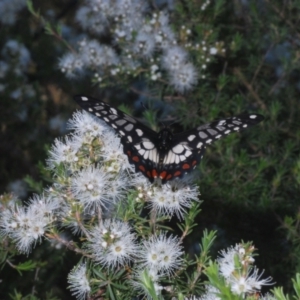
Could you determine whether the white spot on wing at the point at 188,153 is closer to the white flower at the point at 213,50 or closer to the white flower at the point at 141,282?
the white flower at the point at 141,282

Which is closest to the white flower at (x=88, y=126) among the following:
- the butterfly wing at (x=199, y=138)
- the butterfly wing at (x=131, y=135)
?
the butterfly wing at (x=131, y=135)

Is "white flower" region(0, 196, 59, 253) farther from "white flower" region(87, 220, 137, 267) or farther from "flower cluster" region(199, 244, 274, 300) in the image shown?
"flower cluster" region(199, 244, 274, 300)

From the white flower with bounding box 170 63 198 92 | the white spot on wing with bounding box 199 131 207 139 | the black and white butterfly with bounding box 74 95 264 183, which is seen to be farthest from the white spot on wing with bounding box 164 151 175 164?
the white flower with bounding box 170 63 198 92

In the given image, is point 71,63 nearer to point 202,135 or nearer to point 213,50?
point 213,50

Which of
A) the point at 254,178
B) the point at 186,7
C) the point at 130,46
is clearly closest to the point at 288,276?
the point at 254,178

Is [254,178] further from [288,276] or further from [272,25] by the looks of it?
[272,25]

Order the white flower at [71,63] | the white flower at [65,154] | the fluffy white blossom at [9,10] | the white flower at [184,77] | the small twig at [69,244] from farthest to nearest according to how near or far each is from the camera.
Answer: the fluffy white blossom at [9,10]
the white flower at [71,63]
the white flower at [184,77]
the white flower at [65,154]
the small twig at [69,244]

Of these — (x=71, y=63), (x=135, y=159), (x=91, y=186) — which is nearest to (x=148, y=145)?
(x=135, y=159)
